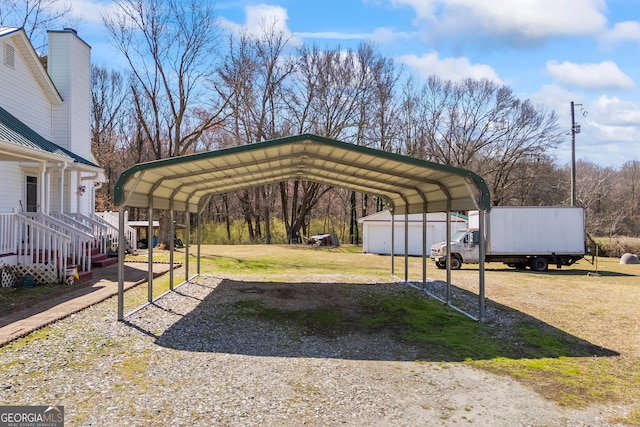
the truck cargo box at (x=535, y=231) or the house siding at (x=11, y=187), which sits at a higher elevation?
the house siding at (x=11, y=187)

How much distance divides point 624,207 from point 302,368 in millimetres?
51518

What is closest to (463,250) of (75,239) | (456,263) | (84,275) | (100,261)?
(456,263)

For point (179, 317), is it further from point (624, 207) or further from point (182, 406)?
point (624, 207)

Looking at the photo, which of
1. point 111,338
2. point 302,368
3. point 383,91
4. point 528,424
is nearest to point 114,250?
point 111,338

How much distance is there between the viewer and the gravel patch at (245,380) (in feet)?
14.8

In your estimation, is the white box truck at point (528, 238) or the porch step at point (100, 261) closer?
the porch step at point (100, 261)

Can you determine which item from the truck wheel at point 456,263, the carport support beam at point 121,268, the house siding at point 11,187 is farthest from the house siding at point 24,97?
the truck wheel at point 456,263

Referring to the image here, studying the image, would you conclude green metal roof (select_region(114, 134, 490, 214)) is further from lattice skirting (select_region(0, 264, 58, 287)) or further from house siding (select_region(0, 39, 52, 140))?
house siding (select_region(0, 39, 52, 140))

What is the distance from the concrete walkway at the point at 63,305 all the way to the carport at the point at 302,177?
3.91 feet

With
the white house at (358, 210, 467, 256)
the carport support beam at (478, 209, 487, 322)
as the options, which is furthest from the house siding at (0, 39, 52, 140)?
the white house at (358, 210, 467, 256)

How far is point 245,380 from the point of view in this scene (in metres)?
5.48

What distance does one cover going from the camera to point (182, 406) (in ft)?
15.3

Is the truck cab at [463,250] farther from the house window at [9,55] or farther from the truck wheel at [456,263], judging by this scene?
the house window at [9,55]

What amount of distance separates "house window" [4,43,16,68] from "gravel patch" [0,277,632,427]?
9384 millimetres
